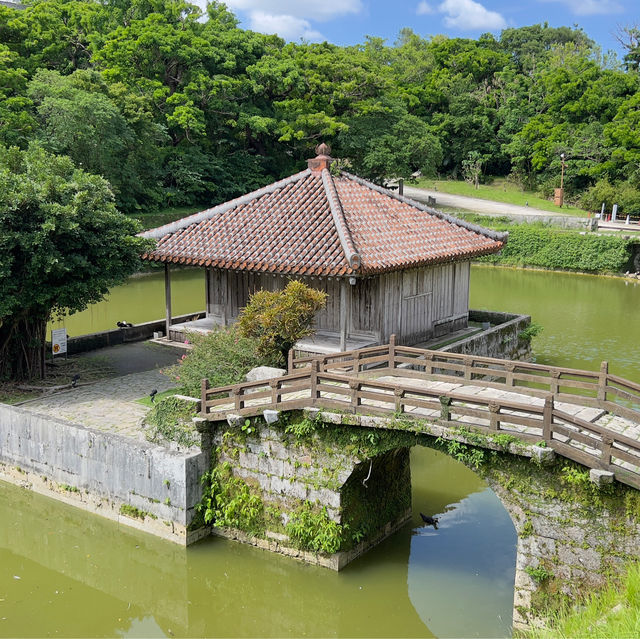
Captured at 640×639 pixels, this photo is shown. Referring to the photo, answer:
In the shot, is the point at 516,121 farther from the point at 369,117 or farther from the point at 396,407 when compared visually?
the point at 396,407

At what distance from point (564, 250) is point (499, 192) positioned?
60.4 feet

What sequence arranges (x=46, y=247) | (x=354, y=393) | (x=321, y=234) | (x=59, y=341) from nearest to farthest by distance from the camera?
(x=354, y=393), (x=46, y=247), (x=321, y=234), (x=59, y=341)

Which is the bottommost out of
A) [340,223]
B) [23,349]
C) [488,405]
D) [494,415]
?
[23,349]

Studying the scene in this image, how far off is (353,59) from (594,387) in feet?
148

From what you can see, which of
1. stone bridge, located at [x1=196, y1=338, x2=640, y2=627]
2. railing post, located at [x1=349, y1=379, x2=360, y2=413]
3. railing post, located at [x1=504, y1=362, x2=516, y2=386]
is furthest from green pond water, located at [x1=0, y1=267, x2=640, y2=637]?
railing post, located at [x1=504, y1=362, x2=516, y2=386]

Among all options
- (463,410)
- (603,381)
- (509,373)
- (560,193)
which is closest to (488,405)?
(463,410)

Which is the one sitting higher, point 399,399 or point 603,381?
point 603,381

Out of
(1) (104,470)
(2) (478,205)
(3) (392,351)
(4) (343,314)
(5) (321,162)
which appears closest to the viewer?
(1) (104,470)

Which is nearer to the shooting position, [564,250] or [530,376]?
[530,376]

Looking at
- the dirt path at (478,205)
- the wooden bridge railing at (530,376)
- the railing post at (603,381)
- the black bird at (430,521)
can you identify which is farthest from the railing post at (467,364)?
the dirt path at (478,205)

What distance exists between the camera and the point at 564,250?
46.8 m

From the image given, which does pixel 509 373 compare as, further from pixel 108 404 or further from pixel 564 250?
pixel 564 250

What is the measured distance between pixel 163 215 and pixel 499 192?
102ft

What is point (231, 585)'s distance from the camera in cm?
1291
